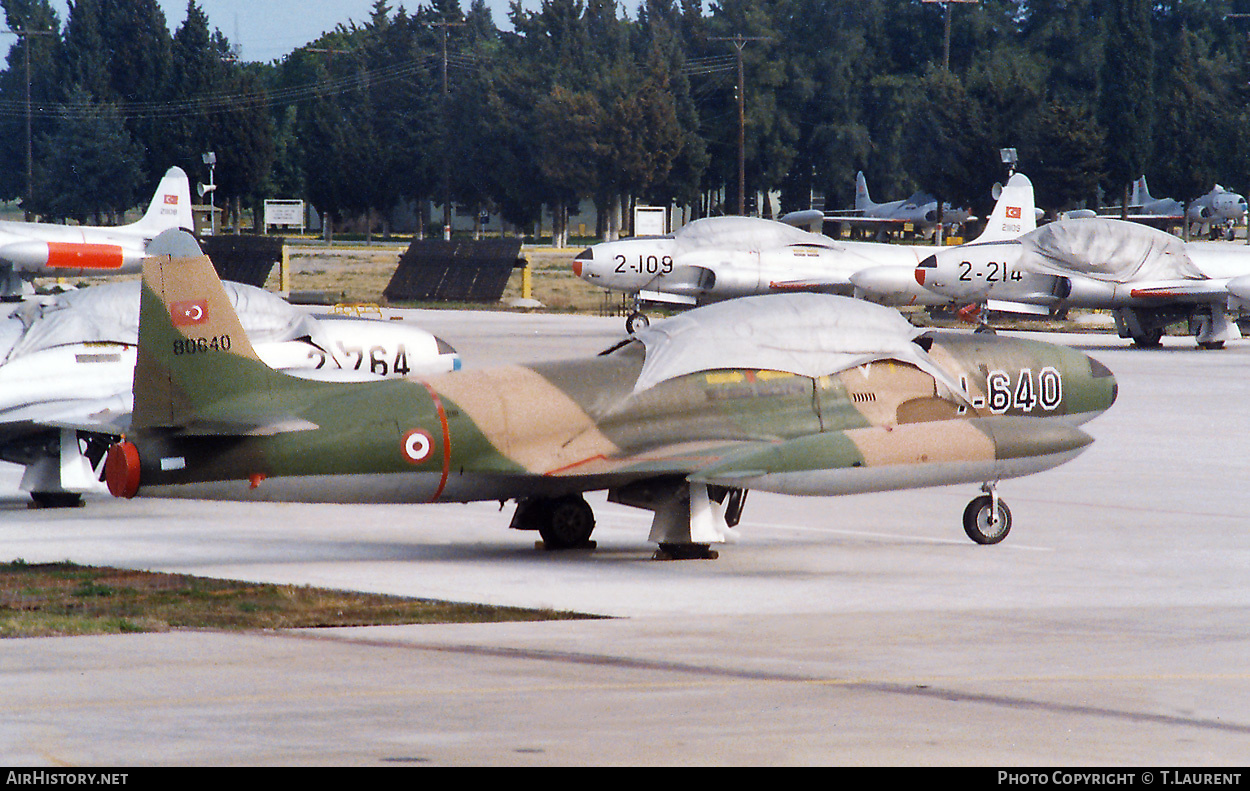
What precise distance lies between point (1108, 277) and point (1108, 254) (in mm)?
526

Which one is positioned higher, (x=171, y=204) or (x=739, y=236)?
(x=171, y=204)

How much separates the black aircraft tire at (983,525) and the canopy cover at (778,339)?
1.02 metres

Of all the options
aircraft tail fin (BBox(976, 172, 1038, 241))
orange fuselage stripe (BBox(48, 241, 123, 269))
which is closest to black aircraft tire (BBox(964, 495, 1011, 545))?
aircraft tail fin (BBox(976, 172, 1038, 241))

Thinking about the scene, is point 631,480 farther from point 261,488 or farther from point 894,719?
point 894,719

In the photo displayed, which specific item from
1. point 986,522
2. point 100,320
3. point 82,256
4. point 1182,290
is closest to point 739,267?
point 1182,290

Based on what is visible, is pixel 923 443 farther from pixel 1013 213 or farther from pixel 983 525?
pixel 1013 213

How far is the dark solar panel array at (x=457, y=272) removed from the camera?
53.3 m

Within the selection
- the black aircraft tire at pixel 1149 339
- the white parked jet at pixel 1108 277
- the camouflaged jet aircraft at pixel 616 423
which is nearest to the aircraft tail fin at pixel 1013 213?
the white parked jet at pixel 1108 277

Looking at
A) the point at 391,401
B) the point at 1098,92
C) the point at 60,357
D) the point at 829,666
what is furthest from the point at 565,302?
the point at 1098,92

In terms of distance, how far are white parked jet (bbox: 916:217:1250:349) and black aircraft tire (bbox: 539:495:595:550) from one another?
82.4 feet

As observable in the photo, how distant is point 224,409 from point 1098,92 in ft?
329

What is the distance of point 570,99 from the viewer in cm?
9625

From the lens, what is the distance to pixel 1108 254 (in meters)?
36.3

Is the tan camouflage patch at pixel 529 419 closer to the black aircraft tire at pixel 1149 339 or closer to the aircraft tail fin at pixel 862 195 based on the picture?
the black aircraft tire at pixel 1149 339
